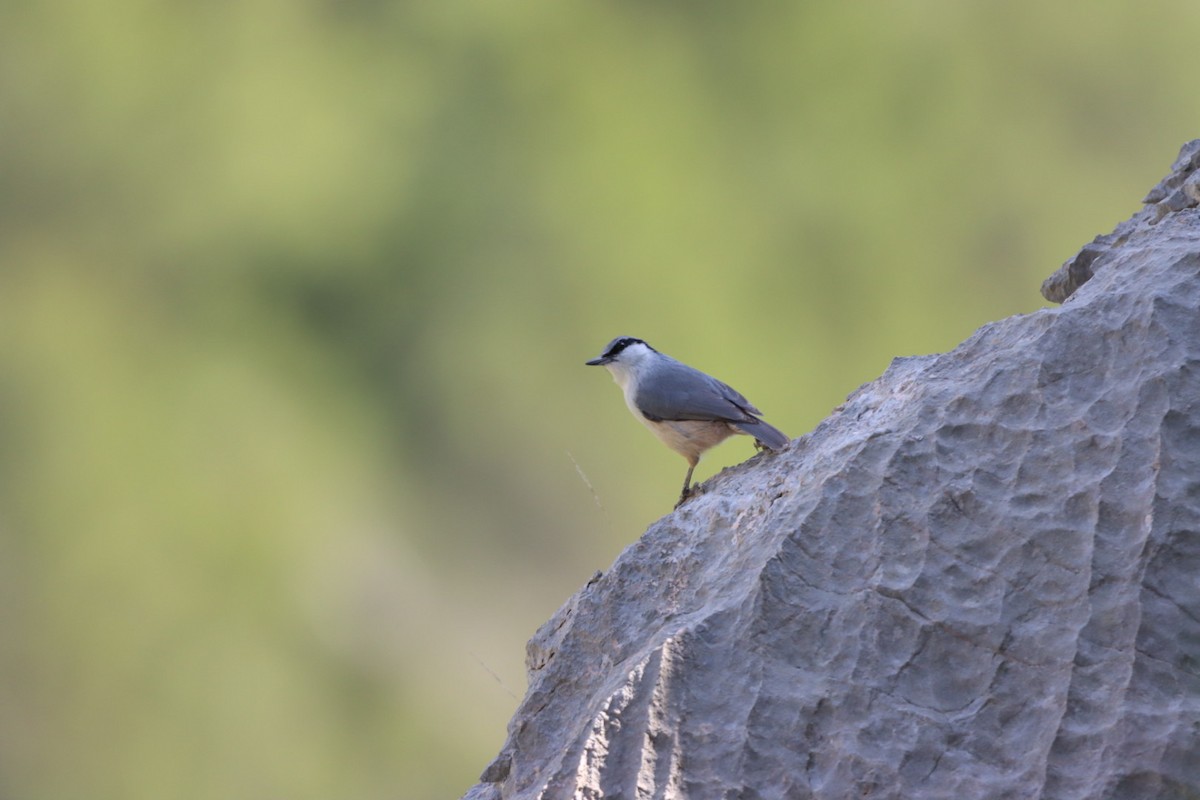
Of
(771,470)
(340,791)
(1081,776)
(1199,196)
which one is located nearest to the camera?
(1081,776)

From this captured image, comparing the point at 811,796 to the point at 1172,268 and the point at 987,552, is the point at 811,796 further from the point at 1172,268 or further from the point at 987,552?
the point at 1172,268

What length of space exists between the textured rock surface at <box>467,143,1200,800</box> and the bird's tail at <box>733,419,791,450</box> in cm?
173

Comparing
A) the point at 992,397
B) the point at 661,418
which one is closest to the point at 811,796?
the point at 992,397

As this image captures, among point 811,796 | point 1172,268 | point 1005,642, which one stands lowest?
point 811,796

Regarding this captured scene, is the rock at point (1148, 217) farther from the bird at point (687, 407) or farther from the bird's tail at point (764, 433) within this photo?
the bird at point (687, 407)

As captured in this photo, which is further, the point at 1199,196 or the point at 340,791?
the point at 340,791

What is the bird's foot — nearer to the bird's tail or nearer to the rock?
the bird's tail

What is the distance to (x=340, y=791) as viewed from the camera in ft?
36.3

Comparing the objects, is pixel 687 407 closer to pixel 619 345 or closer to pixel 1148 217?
pixel 619 345

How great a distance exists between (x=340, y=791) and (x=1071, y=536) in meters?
9.25

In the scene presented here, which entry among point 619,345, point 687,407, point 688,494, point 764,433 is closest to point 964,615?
point 688,494

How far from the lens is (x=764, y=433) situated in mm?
5438

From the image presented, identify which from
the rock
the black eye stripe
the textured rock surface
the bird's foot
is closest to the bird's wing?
the black eye stripe

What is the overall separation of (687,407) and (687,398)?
43 millimetres
